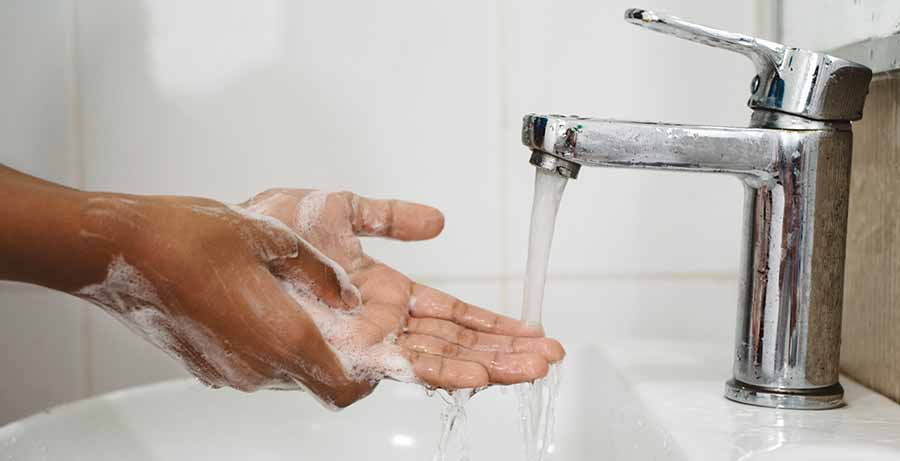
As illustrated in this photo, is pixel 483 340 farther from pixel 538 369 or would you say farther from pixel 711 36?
pixel 711 36

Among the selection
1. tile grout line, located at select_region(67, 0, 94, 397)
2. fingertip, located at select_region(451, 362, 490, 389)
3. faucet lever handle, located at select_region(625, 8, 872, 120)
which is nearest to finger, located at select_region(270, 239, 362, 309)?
fingertip, located at select_region(451, 362, 490, 389)

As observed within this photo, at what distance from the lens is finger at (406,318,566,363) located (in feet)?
2.11

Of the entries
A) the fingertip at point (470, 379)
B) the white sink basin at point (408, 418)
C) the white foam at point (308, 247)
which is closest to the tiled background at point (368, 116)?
the white sink basin at point (408, 418)

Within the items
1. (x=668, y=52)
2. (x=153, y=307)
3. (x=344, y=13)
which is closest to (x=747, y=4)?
(x=668, y=52)

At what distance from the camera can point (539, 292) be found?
66cm

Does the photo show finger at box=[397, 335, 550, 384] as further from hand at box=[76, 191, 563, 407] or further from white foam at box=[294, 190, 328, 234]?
white foam at box=[294, 190, 328, 234]

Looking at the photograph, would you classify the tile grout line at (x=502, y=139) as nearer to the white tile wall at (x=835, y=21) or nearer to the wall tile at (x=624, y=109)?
the wall tile at (x=624, y=109)

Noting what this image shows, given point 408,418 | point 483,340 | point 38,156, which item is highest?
point 38,156

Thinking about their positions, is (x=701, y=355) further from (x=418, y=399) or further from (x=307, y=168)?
(x=307, y=168)

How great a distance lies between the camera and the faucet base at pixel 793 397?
0.63m

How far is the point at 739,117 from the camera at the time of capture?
929 mm

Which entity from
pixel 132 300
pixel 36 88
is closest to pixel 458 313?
pixel 132 300

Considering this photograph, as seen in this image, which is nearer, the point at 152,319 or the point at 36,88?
the point at 152,319

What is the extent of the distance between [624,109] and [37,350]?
62 cm
